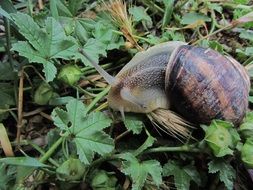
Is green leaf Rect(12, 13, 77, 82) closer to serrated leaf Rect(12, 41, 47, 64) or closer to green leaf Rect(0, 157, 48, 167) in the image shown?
serrated leaf Rect(12, 41, 47, 64)

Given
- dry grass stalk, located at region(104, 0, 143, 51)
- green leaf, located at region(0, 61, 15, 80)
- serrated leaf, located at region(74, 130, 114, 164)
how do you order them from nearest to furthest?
serrated leaf, located at region(74, 130, 114, 164) < green leaf, located at region(0, 61, 15, 80) < dry grass stalk, located at region(104, 0, 143, 51)

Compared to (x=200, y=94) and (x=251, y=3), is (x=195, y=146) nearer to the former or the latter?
(x=200, y=94)

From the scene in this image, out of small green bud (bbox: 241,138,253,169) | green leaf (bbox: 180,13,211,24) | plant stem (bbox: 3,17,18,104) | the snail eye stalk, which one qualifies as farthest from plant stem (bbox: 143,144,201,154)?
green leaf (bbox: 180,13,211,24)

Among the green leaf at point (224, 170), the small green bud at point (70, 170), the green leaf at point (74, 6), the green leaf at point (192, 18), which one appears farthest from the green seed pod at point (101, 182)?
the green leaf at point (192, 18)

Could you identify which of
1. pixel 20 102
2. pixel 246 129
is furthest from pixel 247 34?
pixel 20 102

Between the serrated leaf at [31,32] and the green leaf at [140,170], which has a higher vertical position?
the serrated leaf at [31,32]

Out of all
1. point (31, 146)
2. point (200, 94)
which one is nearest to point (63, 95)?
point (31, 146)

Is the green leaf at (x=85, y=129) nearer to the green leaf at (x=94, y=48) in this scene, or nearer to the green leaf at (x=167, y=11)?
the green leaf at (x=94, y=48)
